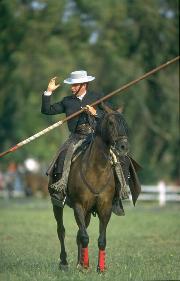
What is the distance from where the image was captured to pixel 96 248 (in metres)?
20.3

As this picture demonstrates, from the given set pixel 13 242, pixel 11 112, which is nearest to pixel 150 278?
pixel 13 242

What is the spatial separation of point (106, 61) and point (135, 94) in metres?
2.61

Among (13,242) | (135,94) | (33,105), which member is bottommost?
(33,105)

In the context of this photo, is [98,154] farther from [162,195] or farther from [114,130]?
[162,195]

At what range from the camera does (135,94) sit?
157 ft

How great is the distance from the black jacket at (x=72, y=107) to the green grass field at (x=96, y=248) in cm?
214

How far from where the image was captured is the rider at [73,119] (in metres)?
15.6

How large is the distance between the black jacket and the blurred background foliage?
3102 cm

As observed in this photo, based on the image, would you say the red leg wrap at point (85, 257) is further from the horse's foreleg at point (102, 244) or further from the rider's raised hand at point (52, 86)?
the rider's raised hand at point (52, 86)

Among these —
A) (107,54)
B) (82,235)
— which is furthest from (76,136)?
(107,54)

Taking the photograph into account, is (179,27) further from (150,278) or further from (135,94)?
(150,278)

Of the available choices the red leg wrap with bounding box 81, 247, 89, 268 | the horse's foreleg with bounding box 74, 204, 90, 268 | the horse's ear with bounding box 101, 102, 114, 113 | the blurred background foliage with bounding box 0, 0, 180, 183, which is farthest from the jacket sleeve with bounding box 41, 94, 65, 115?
the blurred background foliage with bounding box 0, 0, 180, 183

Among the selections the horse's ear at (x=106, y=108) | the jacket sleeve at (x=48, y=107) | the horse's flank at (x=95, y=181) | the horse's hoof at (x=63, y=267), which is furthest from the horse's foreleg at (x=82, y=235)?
the jacket sleeve at (x=48, y=107)

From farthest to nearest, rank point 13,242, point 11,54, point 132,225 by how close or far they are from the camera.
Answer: point 11,54 < point 132,225 < point 13,242
